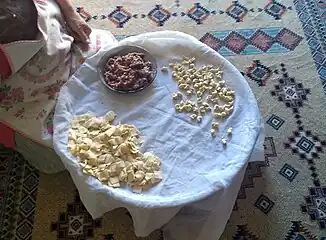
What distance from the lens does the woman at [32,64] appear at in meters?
1.27

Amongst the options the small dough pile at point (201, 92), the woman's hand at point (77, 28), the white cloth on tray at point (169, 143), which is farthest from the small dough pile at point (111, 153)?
the woman's hand at point (77, 28)

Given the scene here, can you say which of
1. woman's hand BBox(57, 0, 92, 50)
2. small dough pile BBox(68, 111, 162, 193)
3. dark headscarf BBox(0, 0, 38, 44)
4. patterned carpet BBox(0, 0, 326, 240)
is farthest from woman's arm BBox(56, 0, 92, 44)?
patterned carpet BBox(0, 0, 326, 240)

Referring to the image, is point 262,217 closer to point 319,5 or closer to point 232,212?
point 232,212

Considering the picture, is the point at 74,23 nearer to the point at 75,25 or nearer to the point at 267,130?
the point at 75,25

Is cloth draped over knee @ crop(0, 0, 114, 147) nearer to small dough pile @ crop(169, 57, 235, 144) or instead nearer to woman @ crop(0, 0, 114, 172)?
woman @ crop(0, 0, 114, 172)

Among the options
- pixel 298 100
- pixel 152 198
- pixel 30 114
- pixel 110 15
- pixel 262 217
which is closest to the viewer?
pixel 152 198

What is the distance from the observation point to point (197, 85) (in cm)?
141

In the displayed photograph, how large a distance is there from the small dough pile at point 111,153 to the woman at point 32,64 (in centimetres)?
10

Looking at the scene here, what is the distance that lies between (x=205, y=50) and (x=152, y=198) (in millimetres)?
511

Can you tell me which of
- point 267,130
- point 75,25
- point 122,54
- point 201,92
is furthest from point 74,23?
point 267,130

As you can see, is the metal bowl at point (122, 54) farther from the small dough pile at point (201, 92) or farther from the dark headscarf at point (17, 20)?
the dark headscarf at point (17, 20)

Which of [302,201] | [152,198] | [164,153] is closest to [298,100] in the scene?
[302,201]

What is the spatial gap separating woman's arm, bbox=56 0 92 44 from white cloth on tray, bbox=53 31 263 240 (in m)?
0.08

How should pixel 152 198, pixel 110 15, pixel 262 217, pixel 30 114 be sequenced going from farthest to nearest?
1. pixel 110 15
2. pixel 262 217
3. pixel 30 114
4. pixel 152 198
